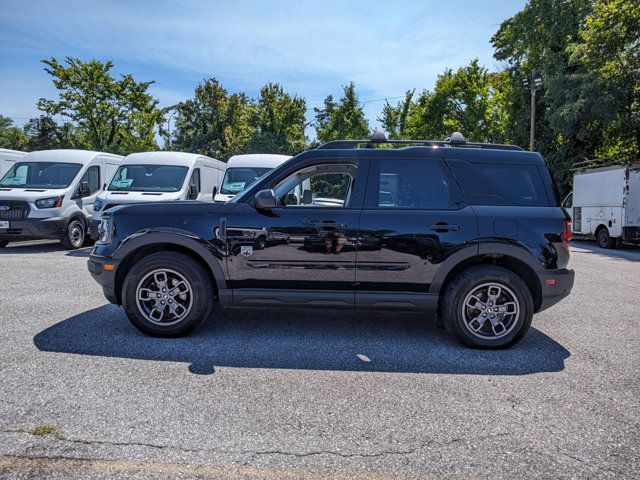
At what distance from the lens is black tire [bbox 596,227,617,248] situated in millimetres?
16156

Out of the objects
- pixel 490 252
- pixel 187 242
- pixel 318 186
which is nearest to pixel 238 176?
pixel 318 186

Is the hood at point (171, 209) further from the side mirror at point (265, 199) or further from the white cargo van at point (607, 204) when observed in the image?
the white cargo van at point (607, 204)

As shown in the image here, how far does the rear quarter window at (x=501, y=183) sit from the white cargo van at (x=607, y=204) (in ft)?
42.6

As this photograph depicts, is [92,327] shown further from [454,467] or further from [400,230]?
[454,467]

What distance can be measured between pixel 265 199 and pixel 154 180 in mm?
7817

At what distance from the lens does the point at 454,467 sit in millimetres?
2531

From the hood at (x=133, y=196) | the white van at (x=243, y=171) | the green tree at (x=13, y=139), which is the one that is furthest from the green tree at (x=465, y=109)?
the green tree at (x=13, y=139)

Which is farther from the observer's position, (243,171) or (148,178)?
(243,171)

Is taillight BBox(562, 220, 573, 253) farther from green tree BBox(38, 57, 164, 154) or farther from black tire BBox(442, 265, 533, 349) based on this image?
green tree BBox(38, 57, 164, 154)

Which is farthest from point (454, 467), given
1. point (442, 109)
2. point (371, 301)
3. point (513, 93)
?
point (442, 109)

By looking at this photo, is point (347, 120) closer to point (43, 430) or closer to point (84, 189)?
point (84, 189)

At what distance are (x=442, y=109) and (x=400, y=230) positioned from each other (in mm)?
33481

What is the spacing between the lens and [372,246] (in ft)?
14.8

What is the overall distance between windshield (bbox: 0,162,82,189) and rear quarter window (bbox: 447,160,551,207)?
1043cm
